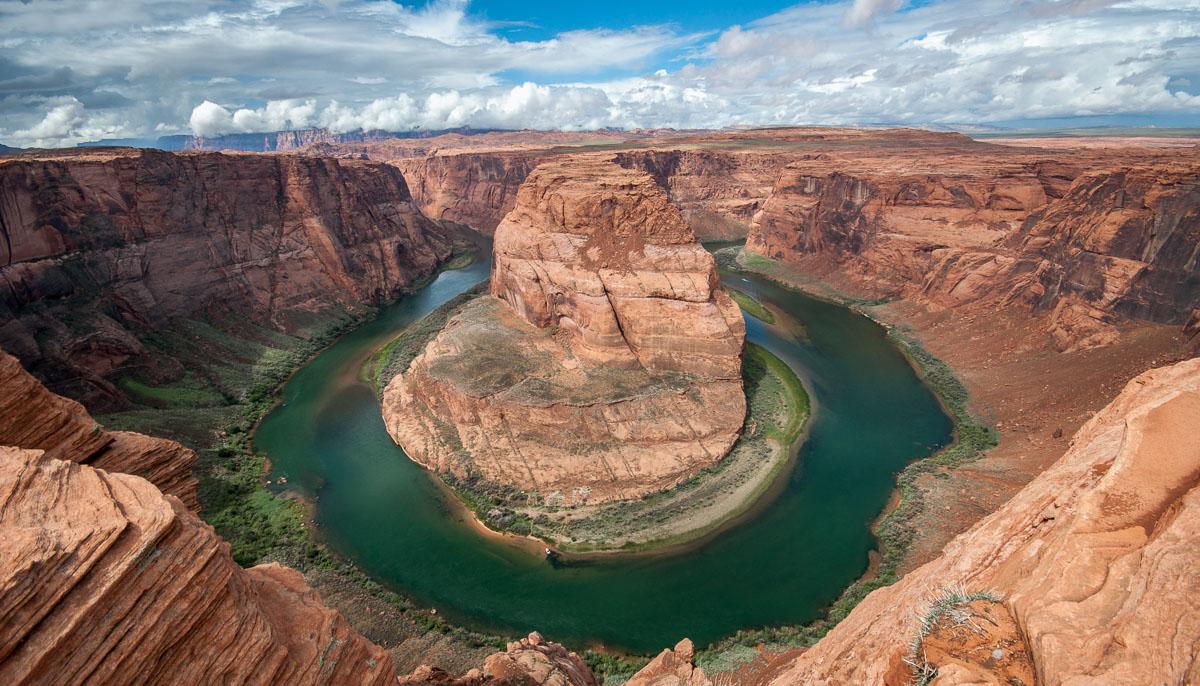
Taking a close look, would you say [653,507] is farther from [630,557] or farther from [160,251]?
[160,251]

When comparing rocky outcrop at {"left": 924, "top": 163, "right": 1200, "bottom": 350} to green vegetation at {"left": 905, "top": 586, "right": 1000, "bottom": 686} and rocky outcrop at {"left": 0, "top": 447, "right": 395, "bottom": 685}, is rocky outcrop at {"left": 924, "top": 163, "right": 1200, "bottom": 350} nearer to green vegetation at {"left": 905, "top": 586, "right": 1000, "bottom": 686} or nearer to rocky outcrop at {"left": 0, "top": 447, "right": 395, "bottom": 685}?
green vegetation at {"left": 905, "top": 586, "right": 1000, "bottom": 686}

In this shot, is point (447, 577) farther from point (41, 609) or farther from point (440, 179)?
point (440, 179)

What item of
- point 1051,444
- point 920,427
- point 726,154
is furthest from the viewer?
point 726,154

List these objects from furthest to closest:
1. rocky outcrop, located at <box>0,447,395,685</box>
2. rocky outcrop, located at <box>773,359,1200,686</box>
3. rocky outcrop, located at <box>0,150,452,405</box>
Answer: rocky outcrop, located at <box>0,150,452,405</box>, rocky outcrop, located at <box>0,447,395,685</box>, rocky outcrop, located at <box>773,359,1200,686</box>

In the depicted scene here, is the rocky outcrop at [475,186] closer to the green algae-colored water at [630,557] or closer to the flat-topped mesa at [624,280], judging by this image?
the flat-topped mesa at [624,280]

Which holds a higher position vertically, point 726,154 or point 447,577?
point 726,154

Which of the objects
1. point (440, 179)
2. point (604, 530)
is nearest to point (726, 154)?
point (440, 179)

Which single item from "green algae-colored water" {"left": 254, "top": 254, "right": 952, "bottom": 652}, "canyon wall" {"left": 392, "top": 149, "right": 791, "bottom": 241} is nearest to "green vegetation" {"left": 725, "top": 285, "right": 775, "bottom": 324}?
"green algae-colored water" {"left": 254, "top": 254, "right": 952, "bottom": 652}
